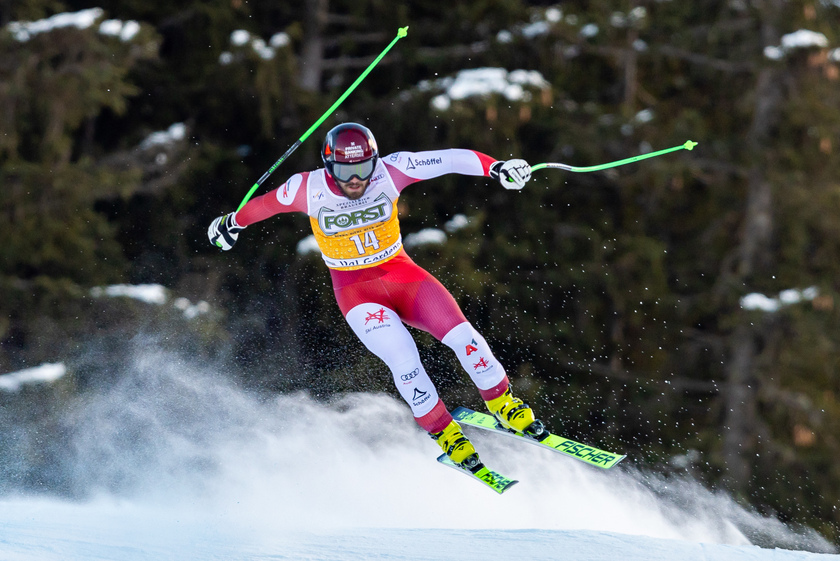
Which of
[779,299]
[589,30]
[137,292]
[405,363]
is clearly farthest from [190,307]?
[779,299]

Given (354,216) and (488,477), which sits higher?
(354,216)

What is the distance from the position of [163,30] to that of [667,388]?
8.02m

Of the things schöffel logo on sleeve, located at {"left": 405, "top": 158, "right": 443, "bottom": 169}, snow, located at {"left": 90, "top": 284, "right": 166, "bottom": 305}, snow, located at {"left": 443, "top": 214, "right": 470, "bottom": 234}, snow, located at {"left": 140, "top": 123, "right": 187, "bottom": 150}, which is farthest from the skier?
snow, located at {"left": 140, "top": 123, "right": 187, "bottom": 150}

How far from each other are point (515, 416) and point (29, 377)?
6.16m

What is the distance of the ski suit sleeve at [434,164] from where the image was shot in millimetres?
6605

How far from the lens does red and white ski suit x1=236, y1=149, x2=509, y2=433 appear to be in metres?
6.68

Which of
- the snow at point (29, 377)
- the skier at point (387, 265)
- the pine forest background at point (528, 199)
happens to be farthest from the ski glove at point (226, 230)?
the snow at point (29, 377)

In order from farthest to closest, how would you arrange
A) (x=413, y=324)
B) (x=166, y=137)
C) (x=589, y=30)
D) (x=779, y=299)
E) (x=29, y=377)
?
(x=589, y=30), (x=779, y=299), (x=166, y=137), (x=29, y=377), (x=413, y=324)

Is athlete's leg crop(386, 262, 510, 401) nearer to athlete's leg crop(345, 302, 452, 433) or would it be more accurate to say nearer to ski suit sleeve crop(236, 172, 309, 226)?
athlete's leg crop(345, 302, 452, 433)

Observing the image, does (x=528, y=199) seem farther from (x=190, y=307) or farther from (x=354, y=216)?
(x=354, y=216)

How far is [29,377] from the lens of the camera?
1123cm

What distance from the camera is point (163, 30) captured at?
50.0ft

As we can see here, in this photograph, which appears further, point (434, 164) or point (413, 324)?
point (413, 324)

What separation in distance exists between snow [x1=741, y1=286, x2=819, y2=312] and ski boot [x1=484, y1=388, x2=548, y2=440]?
8598 mm
